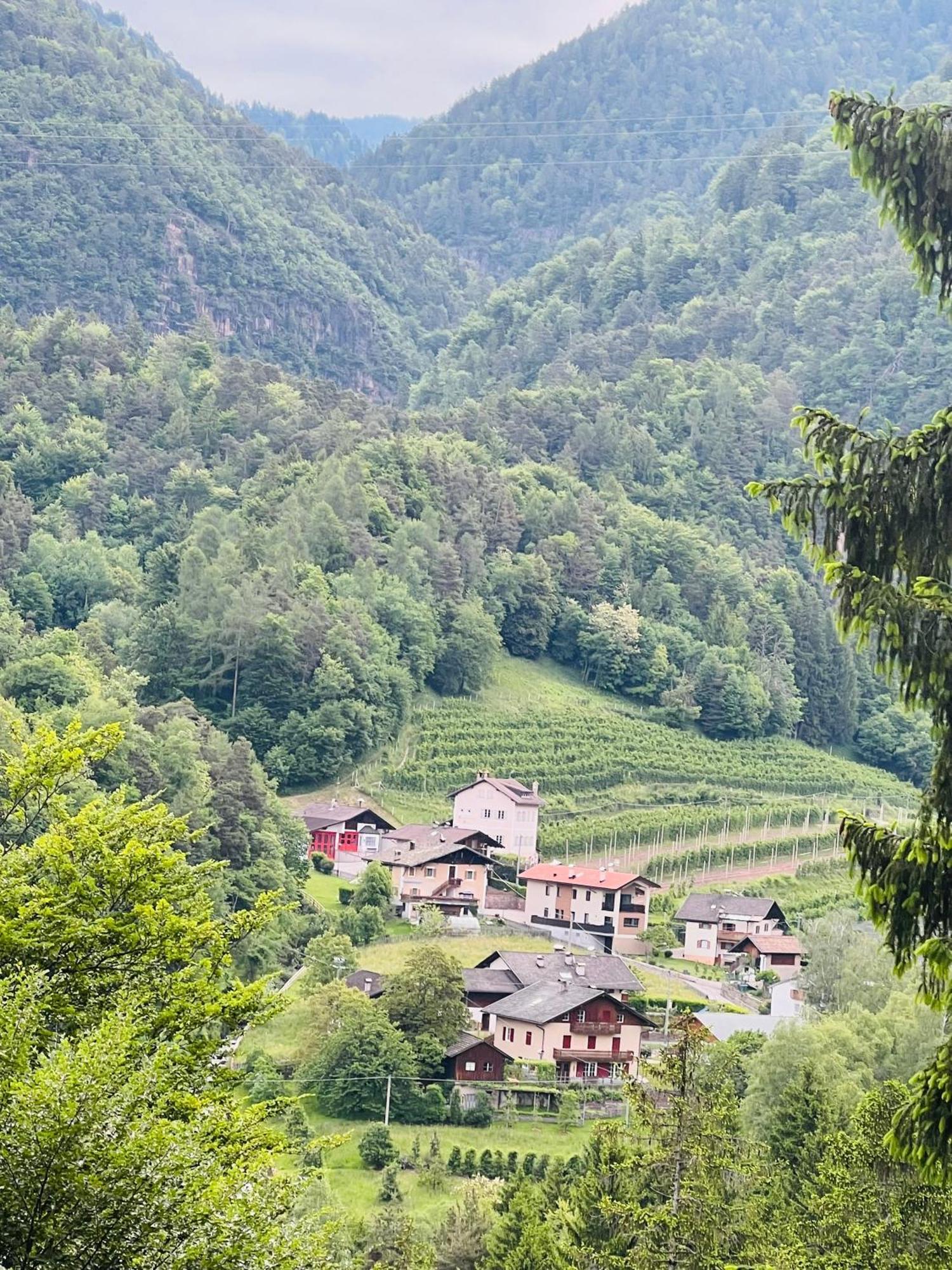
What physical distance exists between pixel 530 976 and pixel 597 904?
857 cm

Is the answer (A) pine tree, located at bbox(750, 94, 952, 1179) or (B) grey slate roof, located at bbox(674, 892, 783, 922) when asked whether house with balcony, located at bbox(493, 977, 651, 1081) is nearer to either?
(B) grey slate roof, located at bbox(674, 892, 783, 922)

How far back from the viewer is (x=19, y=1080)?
995 centimetres

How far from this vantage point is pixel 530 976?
52562 millimetres

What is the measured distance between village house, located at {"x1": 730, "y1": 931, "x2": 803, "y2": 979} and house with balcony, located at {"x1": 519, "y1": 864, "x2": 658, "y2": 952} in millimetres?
3456

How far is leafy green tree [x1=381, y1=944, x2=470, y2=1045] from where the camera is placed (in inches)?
1844

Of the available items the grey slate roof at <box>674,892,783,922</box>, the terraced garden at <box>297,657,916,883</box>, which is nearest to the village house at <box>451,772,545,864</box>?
the terraced garden at <box>297,657,916,883</box>

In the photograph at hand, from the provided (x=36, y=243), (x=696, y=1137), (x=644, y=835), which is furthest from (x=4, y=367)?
(x=696, y=1137)

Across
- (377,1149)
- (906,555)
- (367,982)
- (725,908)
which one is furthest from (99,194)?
(906,555)

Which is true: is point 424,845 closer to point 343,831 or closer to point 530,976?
point 343,831

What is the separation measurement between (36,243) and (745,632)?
107685 mm

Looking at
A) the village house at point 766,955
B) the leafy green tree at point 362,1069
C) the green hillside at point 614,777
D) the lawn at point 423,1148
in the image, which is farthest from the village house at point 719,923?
the leafy green tree at point 362,1069

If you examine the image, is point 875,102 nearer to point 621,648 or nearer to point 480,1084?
point 480,1084

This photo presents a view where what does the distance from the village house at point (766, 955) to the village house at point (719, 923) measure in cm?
31

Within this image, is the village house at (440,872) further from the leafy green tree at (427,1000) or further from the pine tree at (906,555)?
the pine tree at (906,555)
